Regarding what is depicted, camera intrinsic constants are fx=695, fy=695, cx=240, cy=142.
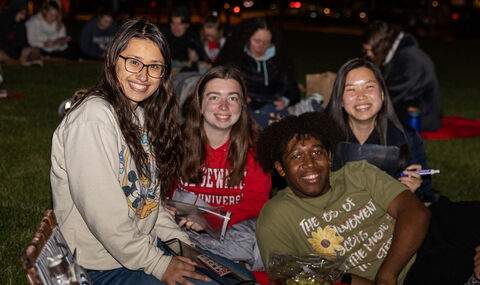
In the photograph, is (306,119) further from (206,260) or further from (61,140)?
(61,140)

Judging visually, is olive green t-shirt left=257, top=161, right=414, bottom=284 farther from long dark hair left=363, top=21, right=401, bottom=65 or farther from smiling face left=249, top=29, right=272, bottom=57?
long dark hair left=363, top=21, right=401, bottom=65

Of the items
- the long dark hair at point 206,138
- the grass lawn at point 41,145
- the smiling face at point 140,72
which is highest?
the smiling face at point 140,72

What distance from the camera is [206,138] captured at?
4.86 meters

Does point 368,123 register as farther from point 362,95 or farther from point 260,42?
point 260,42

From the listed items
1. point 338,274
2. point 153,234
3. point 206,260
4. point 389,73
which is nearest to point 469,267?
point 338,274

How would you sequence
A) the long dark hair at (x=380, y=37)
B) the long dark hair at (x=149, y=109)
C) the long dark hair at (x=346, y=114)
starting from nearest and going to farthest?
the long dark hair at (x=149, y=109)
the long dark hair at (x=346, y=114)
the long dark hair at (x=380, y=37)

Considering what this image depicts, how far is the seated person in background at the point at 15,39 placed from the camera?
15.0 meters

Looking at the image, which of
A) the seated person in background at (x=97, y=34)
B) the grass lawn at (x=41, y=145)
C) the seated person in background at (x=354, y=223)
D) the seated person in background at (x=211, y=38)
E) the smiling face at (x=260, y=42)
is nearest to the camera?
the seated person in background at (x=354, y=223)

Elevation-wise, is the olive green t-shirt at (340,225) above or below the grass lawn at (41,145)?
above

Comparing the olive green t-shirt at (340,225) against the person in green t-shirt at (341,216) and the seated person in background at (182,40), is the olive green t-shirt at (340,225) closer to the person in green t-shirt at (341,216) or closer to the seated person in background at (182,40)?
the person in green t-shirt at (341,216)

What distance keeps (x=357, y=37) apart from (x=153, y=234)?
25508 millimetres

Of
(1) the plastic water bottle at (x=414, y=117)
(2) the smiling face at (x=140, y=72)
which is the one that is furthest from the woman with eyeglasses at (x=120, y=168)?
(1) the plastic water bottle at (x=414, y=117)

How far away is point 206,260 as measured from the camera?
146 inches

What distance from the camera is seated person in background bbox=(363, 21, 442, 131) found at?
8.54 metres
